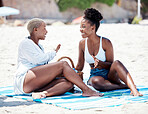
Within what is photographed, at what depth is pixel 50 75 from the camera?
13.9ft

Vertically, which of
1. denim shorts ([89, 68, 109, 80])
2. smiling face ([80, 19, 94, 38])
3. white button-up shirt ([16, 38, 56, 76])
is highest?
smiling face ([80, 19, 94, 38])

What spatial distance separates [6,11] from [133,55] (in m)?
13.9

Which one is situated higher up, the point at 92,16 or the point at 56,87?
the point at 92,16

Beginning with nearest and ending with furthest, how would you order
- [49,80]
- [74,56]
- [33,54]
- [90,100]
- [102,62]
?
[90,100] → [33,54] → [49,80] → [102,62] → [74,56]

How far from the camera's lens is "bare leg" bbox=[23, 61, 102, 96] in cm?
416

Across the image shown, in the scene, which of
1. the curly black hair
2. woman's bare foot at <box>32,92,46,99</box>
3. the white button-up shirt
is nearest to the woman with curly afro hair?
the curly black hair

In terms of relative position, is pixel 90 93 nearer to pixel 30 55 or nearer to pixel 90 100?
pixel 90 100

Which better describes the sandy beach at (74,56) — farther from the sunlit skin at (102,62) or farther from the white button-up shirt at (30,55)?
the sunlit skin at (102,62)

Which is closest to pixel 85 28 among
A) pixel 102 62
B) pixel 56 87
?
pixel 102 62

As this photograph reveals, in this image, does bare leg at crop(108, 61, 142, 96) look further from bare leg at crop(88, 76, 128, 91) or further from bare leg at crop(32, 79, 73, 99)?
bare leg at crop(32, 79, 73, 99)

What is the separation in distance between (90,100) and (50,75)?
665 mm

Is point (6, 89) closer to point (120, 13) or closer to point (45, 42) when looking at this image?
point (45, 42)

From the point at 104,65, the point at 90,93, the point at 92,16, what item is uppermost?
the point at 92,16

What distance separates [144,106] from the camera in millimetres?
3686
